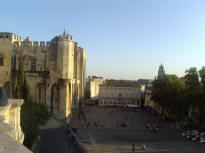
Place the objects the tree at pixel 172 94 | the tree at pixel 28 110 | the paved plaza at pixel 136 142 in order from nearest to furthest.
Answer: the tree at pixel 28 110 < the paved plaza at pixel 136 142 < the tree at pixel 172 94

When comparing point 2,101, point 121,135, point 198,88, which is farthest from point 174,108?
point 2,101

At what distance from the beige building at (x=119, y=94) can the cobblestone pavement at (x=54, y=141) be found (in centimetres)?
3668

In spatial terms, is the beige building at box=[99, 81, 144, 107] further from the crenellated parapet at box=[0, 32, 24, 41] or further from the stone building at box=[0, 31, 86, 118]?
the crenellated parapet at box=[0, 32, 24, 41]

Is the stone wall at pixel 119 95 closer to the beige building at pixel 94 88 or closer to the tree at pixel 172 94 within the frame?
the beige building at pixel 94 88

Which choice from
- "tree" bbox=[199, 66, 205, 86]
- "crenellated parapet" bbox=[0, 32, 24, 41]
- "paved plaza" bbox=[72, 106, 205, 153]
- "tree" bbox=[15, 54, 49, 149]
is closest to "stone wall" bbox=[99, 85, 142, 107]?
"crenellated parapet" bbox=[0, 32, 24, 41]

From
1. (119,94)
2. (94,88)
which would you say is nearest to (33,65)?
(119,94)

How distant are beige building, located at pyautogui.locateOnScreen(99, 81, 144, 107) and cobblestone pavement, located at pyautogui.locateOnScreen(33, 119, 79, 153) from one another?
36684mm

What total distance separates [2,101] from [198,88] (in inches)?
925

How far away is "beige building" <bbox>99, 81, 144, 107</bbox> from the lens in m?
63.4

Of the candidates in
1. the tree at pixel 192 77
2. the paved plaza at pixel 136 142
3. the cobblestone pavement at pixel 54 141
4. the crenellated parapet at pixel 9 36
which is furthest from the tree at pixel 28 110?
the tree at pixel 192 77

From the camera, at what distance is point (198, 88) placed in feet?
82.4

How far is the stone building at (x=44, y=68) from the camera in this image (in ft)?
90.8

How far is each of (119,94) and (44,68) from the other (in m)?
38.1

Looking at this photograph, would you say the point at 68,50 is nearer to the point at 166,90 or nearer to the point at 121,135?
the point at 121,135
